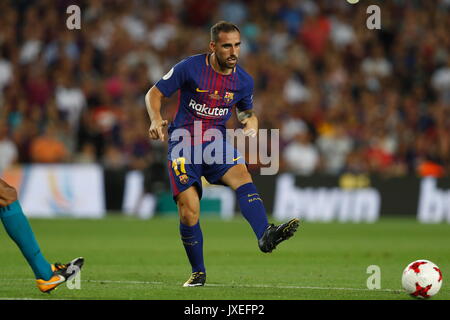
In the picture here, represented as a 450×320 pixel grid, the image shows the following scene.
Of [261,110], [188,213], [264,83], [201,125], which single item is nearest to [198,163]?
[201,125]

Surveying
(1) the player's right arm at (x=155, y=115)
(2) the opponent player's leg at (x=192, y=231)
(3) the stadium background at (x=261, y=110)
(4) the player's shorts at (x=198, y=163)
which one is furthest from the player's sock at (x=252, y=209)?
(3) the stadium background at (x=261, y=110)

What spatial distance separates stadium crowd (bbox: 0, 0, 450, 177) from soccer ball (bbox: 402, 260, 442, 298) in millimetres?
11718

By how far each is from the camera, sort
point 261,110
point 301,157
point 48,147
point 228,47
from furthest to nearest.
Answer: point 261,110, point 301,157, point 48,147, point 228,47

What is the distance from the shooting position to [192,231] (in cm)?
845

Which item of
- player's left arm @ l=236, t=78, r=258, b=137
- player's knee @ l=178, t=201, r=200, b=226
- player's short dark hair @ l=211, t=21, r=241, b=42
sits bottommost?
player's knee @ l=178, t=201, r=200, b=226

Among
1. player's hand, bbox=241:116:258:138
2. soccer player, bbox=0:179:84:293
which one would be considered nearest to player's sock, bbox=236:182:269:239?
player's hand, bbox=241:116:258:138

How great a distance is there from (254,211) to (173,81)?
141cm

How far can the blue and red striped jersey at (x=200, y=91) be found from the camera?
27.8ft

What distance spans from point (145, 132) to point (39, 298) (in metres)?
12.9

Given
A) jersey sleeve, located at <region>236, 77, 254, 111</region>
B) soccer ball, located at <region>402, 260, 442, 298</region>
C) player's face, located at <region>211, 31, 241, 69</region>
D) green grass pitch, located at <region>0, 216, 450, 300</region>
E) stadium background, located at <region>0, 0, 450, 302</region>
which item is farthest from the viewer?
stadium background, located at <region>0, 0, 450, 302</region>

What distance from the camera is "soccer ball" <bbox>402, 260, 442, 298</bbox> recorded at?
757 centimetres

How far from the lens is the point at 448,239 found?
14688mm

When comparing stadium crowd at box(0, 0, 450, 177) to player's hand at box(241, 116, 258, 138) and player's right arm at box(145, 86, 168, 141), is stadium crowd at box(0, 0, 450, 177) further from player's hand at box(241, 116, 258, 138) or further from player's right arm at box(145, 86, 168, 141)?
player's right arm at box(145, 86, 168, 141)

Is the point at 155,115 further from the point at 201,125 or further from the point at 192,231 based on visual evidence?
the point at 192,231
